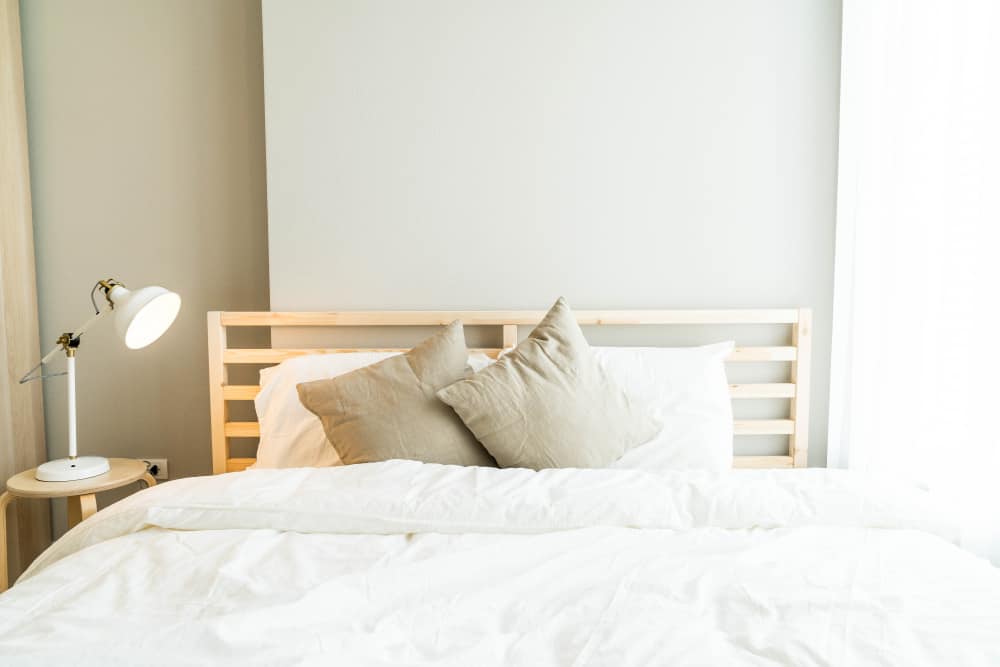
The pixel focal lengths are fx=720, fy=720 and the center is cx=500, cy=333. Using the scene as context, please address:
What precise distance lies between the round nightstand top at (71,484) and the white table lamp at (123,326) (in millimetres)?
23

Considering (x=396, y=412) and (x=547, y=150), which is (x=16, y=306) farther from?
(x=547, y=150)

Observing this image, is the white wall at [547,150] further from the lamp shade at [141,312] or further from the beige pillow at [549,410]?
the beige pillow at [549,410]

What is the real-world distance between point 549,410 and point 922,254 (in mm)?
1139

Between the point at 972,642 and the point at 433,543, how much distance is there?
893mm

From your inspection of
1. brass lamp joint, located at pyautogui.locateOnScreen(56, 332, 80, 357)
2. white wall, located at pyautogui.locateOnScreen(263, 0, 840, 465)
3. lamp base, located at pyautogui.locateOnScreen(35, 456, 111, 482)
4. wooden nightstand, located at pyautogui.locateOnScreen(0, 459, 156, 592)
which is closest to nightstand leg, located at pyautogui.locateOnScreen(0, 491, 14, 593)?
wooden nightstand, located at pyautogui.locateOnScreen(0, 459, 156, 592)

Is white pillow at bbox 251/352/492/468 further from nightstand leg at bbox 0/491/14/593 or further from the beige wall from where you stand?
nightstand leg at bbox 0/491/14/593

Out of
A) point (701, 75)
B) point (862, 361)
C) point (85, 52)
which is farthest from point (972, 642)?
point (85, 52)

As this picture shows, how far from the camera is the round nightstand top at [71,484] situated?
2.11 meters

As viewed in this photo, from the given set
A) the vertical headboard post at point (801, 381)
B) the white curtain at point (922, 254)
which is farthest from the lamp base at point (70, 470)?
the white curtain at point (922, 254)

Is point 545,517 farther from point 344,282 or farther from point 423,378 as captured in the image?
point 344,282

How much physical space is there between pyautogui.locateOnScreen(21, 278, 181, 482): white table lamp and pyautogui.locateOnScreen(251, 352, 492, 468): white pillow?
1.21 feet

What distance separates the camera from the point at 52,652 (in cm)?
99

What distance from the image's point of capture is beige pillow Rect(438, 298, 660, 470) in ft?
6.24

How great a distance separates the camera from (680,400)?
2.19 metres
